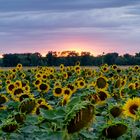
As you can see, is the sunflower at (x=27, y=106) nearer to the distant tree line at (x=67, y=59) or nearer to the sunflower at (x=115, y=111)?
the sunflower at (x=115, y=111)

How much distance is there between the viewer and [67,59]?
28953 mm

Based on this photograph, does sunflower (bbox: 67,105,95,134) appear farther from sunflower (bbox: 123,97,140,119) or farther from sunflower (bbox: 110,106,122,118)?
sunflower (bbox: 110,106,122,118)

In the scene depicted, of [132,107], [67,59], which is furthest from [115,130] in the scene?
[67,59]

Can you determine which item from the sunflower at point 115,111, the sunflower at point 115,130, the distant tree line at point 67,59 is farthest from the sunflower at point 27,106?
the distant tree line at point 67,59

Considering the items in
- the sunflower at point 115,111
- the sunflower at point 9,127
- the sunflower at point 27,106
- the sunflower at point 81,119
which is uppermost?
the sunflower at point 81,119

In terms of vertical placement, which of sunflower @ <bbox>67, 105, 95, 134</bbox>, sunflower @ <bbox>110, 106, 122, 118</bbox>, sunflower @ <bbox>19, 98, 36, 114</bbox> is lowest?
sunflower @ <bbox>110, 106, 122, 118</bbox>

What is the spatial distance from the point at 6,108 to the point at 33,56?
72.7ft

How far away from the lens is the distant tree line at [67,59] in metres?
27.5

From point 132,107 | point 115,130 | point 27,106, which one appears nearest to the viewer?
point 115,130

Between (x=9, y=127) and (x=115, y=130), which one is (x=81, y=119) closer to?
(x=115, y=130)

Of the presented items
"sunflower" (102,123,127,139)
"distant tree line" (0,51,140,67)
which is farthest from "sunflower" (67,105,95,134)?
"distant tree line" (0,51,140,67)

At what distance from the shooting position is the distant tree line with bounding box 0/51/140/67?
2755cm

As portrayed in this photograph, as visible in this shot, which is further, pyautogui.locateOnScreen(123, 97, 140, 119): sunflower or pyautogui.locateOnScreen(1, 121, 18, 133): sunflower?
pyautogui.locateOnScreen(123, 97, 140, 119): sunflower

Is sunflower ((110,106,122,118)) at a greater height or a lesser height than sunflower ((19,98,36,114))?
lesser
